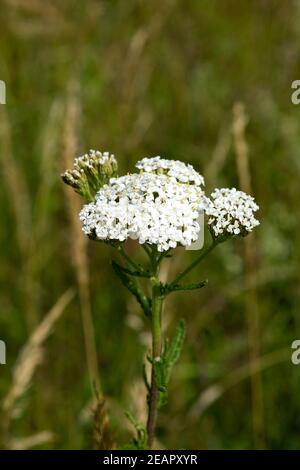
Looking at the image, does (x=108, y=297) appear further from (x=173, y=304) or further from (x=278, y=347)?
(x=278, y=347)

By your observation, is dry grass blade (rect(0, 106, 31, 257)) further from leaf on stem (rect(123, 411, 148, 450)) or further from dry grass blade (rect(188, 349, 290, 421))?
leaf on stem (rect(123, 411, 148, 450))

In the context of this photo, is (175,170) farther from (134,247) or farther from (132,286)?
(134,247)

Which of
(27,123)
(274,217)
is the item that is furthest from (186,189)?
(27,123)

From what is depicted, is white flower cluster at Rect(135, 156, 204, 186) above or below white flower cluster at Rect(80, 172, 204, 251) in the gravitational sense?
above

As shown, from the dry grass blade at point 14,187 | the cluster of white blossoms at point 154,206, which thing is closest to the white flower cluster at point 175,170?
the cluster of white blossoms at point 154,206

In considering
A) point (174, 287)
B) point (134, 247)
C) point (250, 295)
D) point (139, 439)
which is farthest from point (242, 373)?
point (174, 287)

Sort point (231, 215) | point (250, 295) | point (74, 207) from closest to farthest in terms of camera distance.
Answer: point (231, 215)
point (74, 207)
point (250, 295)

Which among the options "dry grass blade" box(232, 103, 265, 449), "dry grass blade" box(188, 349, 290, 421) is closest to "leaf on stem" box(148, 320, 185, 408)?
"dry grass blade" box(188, 349, 290, 421)

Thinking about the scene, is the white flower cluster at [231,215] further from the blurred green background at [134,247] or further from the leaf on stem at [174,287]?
the blurred green background at [134,247]
